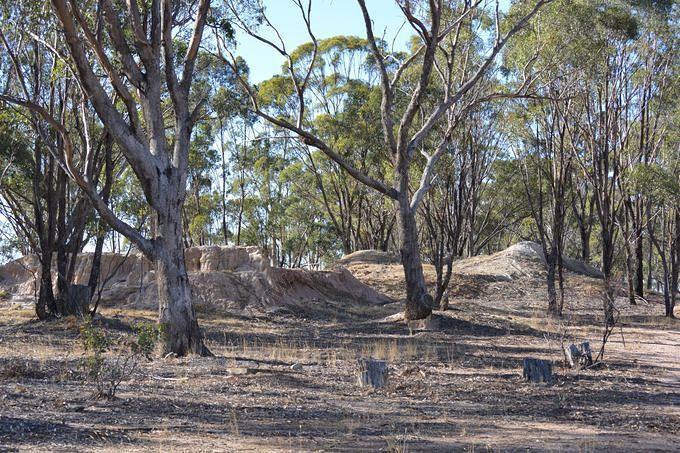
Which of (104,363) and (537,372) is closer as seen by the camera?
(104,363)

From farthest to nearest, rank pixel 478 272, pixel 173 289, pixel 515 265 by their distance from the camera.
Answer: pixel 515 265, pixel 478 272, pixel 173 289

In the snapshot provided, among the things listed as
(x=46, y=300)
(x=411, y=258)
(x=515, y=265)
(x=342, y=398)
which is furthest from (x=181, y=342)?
(x=515, y=265)

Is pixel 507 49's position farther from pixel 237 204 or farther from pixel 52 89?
pixel 237 204

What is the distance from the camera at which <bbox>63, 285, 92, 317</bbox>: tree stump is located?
19516 millimetres

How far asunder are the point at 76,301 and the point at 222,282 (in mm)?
5530

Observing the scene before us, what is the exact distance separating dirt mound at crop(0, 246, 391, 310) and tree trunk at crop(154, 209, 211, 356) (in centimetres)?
1080

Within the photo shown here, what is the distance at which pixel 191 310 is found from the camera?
12.7 meters

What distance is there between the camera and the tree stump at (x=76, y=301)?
19.5 m

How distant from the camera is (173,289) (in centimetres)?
1239

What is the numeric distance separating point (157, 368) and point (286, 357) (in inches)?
109

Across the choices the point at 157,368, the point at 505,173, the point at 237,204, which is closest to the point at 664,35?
the point at 505,173

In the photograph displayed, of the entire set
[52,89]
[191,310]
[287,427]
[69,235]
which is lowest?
[287,427]

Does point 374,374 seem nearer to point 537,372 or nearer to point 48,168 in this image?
point 537,372

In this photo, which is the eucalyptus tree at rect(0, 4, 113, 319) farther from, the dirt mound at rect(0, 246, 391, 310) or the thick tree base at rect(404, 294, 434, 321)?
the thick tree base at rect(404, 294, 434, 321)
